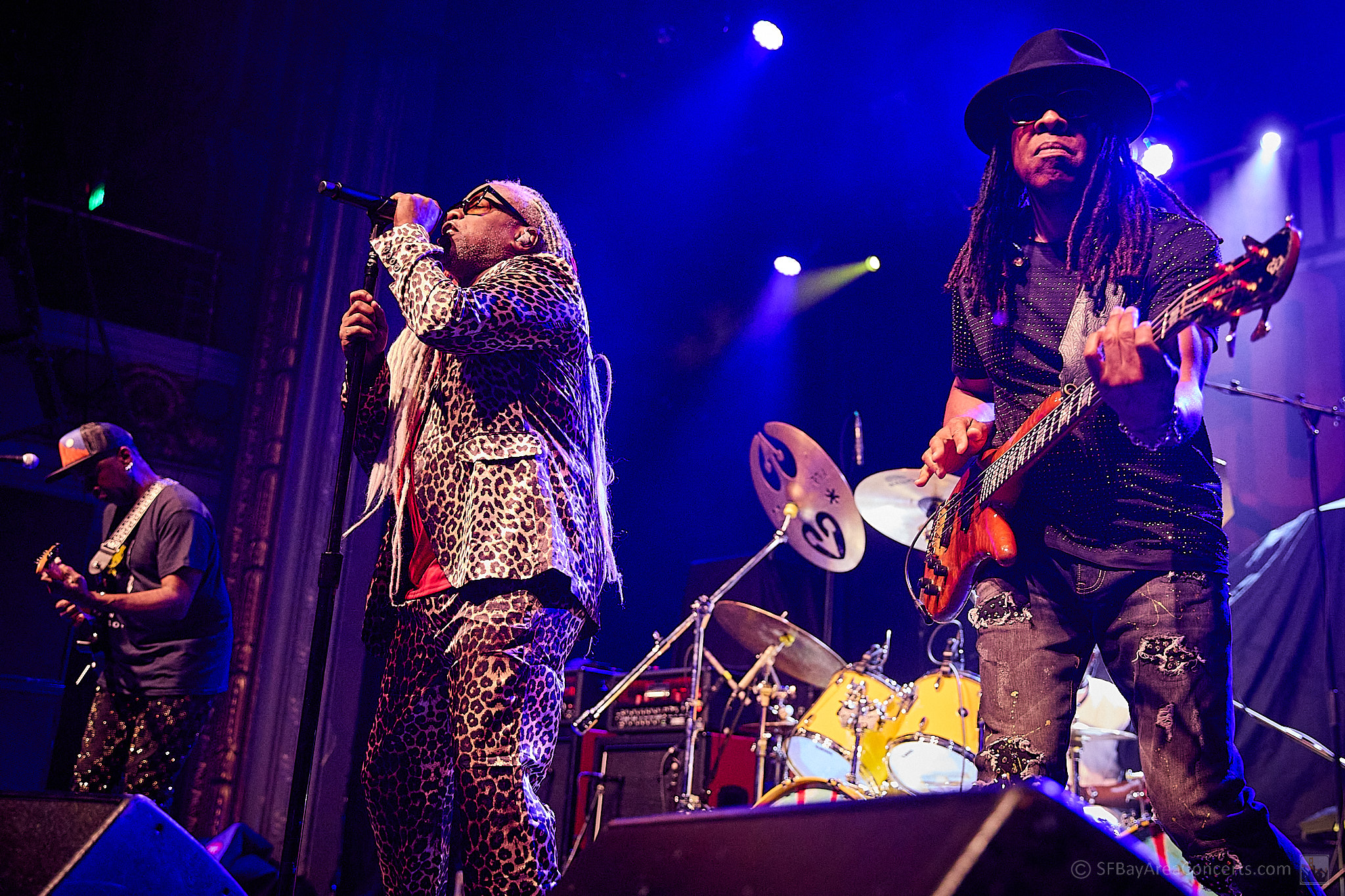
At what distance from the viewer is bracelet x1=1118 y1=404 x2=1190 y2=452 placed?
2.04 metres

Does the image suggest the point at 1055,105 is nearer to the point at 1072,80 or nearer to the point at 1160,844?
the point at 1072,80

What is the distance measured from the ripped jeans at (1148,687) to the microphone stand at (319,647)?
4.97ft

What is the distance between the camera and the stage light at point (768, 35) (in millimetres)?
7543

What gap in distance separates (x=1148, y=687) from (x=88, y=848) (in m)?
2.03

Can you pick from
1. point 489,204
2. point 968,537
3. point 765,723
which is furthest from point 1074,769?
point 489,204

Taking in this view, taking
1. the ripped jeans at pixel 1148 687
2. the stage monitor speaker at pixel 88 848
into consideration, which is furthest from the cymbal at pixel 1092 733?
the stage monitor speaker at pixel 88 848

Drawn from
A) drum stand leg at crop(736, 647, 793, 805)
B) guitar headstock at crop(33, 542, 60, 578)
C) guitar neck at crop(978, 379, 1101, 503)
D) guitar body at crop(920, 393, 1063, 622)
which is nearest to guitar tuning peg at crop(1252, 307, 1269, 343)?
guitar neck at crop(978, 379, 1101, 503)

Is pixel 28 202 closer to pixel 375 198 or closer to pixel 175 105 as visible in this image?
pixel 175 105

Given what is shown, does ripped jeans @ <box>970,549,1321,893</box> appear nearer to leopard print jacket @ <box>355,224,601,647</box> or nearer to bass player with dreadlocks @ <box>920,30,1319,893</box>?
bass player with dreadlocks @ <box>920,30,1319,893</box>

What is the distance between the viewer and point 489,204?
3.01 meters

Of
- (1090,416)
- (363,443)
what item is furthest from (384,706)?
(1090,416)

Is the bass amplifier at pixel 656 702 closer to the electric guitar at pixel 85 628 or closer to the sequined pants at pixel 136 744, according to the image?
the sequined pants at pixel 136 744

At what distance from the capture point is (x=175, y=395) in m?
8.35

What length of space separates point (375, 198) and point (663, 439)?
637cm
